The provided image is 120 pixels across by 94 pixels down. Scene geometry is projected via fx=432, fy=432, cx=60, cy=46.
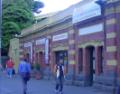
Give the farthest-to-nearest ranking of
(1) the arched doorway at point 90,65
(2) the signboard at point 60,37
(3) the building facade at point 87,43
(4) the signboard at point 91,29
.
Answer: (2) the signboard at point 60,37, (1) the arched doorway at point 90,65, (4) the signboard at point 91,29, (3) the building facade at point 87,43

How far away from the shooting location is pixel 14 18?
5816cm

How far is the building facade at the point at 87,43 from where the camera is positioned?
961 inches

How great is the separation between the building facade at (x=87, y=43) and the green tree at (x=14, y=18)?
17798mm

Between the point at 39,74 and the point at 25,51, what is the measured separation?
8321mm

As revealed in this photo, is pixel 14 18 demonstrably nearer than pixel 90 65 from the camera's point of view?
No

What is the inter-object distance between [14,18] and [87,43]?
3080 centimetres

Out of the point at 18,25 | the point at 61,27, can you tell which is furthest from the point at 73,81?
the point at 18,25

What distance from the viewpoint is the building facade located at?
2442 centimetres

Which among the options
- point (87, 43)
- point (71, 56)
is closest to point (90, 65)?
point (87, 43)

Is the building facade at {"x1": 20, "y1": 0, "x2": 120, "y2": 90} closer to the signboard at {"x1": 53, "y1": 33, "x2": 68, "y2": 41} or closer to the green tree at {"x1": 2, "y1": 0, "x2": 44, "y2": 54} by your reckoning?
the signboard at {"x1": 53, "y1": 33, "x2": 68, "y2": 41}

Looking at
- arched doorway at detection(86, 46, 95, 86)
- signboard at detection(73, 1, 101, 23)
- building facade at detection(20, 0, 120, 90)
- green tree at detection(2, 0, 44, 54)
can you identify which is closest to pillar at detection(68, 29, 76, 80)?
building facade at detection(20, 0, 120, 90)

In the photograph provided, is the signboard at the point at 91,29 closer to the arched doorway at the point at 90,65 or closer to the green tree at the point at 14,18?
the arched doorway at the point at 90,65

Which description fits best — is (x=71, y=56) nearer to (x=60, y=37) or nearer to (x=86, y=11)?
(x=60, y=37)

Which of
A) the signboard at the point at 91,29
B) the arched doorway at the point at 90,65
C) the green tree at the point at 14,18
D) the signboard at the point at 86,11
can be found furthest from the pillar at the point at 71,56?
the green tree at the point at 14,18
